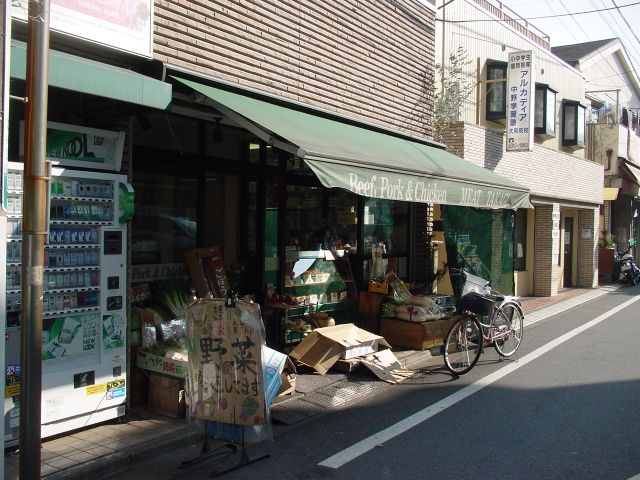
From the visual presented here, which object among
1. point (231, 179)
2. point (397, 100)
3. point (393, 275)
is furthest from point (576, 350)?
point (231, 179)

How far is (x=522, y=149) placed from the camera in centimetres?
1426

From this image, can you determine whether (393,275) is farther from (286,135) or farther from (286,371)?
(286,135)

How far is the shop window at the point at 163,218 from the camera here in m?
7.15

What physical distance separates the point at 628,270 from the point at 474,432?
65.1ft

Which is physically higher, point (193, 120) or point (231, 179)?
point (193, 120)

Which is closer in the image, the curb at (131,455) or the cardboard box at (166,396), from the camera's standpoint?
→ the curb at (131,455)

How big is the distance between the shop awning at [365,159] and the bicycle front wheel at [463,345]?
175 centimetres

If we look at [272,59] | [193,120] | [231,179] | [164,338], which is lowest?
[164,338]

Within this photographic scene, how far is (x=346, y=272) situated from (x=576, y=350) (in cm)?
396

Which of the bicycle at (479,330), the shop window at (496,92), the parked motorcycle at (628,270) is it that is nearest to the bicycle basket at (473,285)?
the bicycle at (479,330)

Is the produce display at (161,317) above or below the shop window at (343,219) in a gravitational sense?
below

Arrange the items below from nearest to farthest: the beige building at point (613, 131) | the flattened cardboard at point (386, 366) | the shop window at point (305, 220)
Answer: the flattened cardboard at point (386, 366) < the shop window at point (305, 220) < the beige building at point (613, 131)

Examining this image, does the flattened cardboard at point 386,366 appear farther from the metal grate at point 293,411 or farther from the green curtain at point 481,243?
the green curtain at point 481,243

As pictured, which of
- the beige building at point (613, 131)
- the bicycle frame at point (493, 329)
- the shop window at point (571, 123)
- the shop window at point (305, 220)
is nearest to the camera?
the bicycle frame at point (493, 329)
